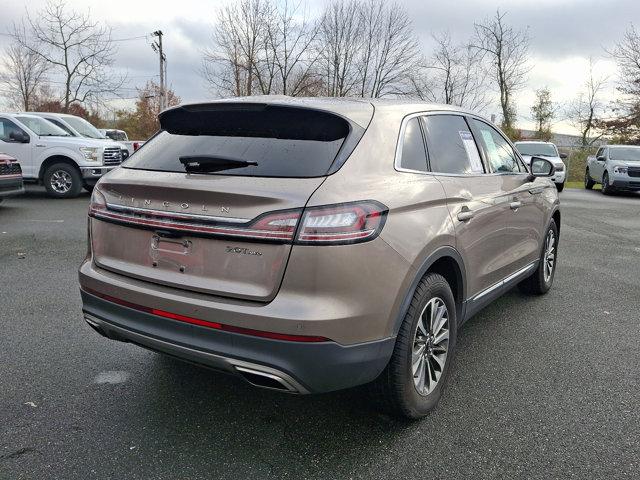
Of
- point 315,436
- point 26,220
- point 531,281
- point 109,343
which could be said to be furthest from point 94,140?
point 315,436

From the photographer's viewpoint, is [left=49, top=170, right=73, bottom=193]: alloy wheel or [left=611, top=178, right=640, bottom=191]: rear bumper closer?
[left=49, top=170, right=73, bottom=193]: alloy wheel

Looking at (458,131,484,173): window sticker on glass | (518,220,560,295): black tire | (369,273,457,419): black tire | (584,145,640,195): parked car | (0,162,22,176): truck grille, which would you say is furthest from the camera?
(584,145,640,195): parked car

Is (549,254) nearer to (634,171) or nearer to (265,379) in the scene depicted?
(265,379)

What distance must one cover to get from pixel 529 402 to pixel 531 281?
2.22 m

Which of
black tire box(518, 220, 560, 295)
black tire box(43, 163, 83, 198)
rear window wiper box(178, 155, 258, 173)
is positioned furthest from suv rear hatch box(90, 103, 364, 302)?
black tire box(43, 163, 83, 198)

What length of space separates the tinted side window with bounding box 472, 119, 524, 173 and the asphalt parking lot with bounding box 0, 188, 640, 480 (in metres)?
1.28

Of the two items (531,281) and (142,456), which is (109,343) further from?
(531,281)

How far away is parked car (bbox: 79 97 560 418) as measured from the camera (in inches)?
87.3

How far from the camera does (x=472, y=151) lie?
3.57 meters

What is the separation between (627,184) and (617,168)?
59cm

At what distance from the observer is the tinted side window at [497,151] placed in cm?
384

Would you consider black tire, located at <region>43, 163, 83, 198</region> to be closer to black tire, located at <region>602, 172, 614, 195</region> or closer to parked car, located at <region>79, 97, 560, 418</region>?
parked car, located at <region>79, 97, 560, 418</region>

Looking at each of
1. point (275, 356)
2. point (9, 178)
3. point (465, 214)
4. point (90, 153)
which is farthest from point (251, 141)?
point (90, 153)

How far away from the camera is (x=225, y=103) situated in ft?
9.32
